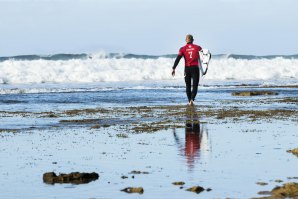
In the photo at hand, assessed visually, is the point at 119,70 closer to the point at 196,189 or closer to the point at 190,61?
the point at 190,61

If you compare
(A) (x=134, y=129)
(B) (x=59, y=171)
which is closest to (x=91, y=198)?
(B) (x=59, y=171)

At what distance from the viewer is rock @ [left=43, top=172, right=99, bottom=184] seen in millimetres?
7738

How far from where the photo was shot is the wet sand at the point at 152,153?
7363 mm

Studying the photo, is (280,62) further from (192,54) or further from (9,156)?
(9,156)

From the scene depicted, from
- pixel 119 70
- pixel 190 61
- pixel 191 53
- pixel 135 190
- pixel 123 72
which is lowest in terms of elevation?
pixel 135 190

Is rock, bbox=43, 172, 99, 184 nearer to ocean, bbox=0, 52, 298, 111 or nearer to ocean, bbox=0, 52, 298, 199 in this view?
ocean, bbox=0, 52, 298, 199

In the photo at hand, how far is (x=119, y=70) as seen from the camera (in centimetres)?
5388

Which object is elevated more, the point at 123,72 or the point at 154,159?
the point at 123,72

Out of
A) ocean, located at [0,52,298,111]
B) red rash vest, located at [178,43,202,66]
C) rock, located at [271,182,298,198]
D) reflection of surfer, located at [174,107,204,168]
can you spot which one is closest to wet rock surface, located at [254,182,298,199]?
rock, located at [271,182,298,198]

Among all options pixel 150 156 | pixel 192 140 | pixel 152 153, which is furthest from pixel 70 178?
pixel 192 140

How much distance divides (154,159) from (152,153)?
1.98 ft

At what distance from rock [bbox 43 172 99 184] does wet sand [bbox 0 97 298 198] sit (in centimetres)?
11

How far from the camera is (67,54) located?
63656 millimetres

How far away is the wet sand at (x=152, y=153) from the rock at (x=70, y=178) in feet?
0.38
